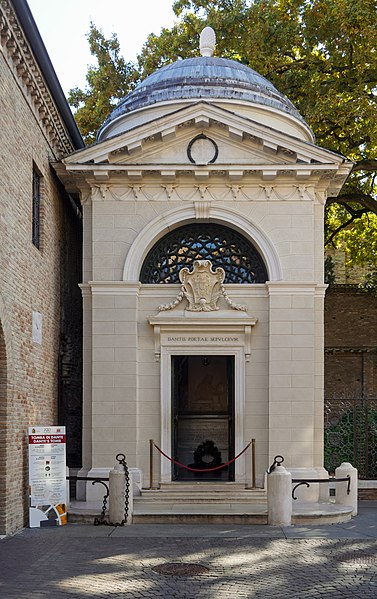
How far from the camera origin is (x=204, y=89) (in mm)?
19719

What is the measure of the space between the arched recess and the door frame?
1.67m

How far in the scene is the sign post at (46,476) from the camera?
14.4m

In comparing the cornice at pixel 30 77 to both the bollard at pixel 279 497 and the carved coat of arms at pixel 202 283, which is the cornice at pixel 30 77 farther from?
the bollard at pixel 279 497

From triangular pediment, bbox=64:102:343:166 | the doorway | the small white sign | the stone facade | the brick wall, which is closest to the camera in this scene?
the stone facade

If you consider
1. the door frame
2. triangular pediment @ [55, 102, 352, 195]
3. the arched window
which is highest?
triangular pediment @ [55, 102, 352, 195]

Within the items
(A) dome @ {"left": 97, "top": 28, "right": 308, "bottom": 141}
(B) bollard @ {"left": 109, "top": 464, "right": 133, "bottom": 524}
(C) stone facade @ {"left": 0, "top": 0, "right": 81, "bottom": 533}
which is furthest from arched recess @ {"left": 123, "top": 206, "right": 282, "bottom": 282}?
(B) bollard @ {"left": 109, "top": 464, "right": 133, "bottom": 524}

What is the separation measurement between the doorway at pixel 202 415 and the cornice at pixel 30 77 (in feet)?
17.9

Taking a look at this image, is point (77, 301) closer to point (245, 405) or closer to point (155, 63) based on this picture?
point (245, 405)

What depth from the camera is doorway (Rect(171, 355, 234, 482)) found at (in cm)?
2078

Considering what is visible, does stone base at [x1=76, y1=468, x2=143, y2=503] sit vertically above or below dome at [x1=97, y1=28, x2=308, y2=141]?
below

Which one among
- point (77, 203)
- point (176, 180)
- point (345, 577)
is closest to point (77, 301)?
point (77, 203)

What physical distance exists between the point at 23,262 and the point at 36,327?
159cm

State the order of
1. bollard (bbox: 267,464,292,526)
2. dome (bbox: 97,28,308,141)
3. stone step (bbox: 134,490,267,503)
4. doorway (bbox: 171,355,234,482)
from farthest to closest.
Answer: doorway (bbox: 171,355,234,482)
dome (bbox: 97,28,308,141)
stone step (bbox: 134,490,267,503)
bollard (bbox: 267,464,292,526)

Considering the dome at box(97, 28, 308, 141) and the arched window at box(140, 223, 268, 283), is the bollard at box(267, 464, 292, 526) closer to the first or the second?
the arched window at box(140, 223, 268, 283)
